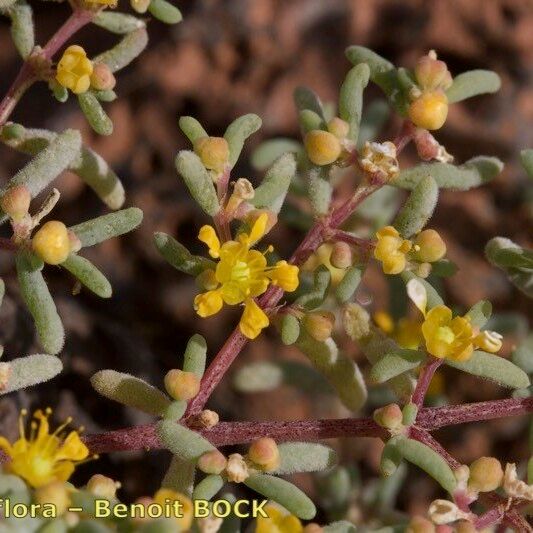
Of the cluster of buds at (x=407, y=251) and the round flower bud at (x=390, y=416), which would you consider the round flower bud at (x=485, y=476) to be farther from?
the cluster of buds at (x=407, y=251)

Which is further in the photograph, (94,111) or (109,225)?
(94,111)

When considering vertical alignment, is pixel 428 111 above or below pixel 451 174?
above

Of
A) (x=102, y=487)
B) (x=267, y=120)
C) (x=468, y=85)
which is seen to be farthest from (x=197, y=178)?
(x=267, y=120)

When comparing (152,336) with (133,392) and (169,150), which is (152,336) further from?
(133,392)

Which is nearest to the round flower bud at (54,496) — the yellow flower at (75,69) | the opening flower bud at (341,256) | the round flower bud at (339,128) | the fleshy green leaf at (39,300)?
the fleshy green leaf at (39,300)

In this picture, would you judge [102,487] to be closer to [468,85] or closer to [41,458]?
[41,458]
